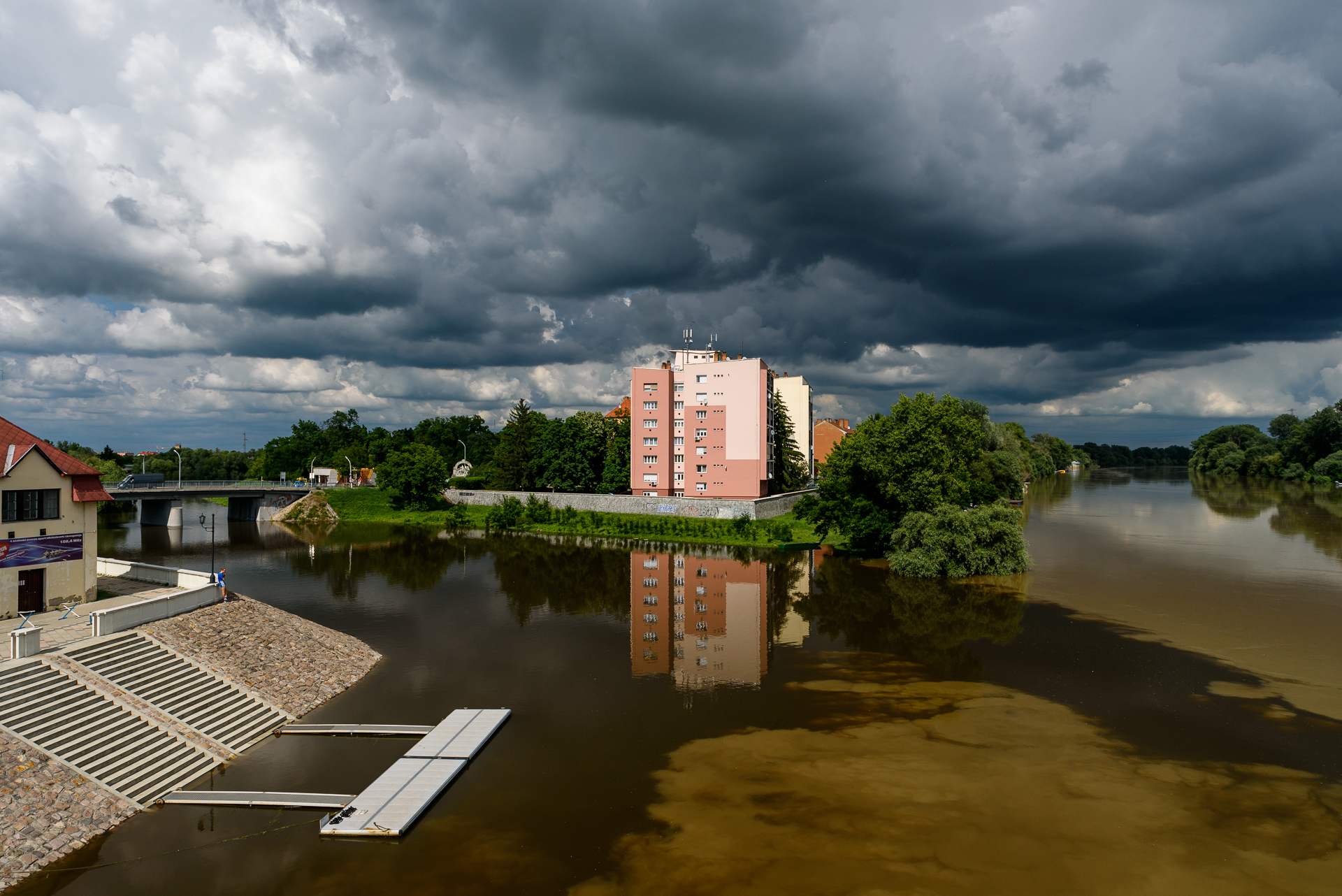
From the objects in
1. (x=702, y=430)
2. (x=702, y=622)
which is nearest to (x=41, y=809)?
(x=702, y=622)

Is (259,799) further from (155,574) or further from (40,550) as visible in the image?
(155,574)

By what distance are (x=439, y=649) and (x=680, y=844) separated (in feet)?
65.7

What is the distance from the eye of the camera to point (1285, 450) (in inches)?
6186

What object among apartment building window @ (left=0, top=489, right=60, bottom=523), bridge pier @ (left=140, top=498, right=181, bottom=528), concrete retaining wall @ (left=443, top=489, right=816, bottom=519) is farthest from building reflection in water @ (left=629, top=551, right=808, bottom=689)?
bridge pier @ (left=140, top=498, right=181, bottom=528)

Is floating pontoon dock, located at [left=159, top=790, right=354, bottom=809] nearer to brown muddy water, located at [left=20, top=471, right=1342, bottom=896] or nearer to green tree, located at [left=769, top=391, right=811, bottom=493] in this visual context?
brown muddy water, located at [left=20, top=471, right=1342, bottom=896]

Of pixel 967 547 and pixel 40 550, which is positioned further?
pixel 967 547

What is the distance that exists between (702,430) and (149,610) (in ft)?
201

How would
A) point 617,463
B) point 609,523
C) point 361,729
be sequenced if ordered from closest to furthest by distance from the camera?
point 361,729, point 609,523, point 617,463

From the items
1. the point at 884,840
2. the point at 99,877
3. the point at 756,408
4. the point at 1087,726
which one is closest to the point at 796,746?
the point at 884,840

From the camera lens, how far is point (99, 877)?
15.7 metres

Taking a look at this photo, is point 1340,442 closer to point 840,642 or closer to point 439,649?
point 840,642

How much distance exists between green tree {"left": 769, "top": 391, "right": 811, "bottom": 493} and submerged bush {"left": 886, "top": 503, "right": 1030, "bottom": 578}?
3626 centimetres

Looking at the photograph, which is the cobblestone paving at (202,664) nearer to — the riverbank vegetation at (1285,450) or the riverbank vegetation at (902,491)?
the riverbank vegetation at (902,491)

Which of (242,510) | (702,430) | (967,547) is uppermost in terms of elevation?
(702,430)
